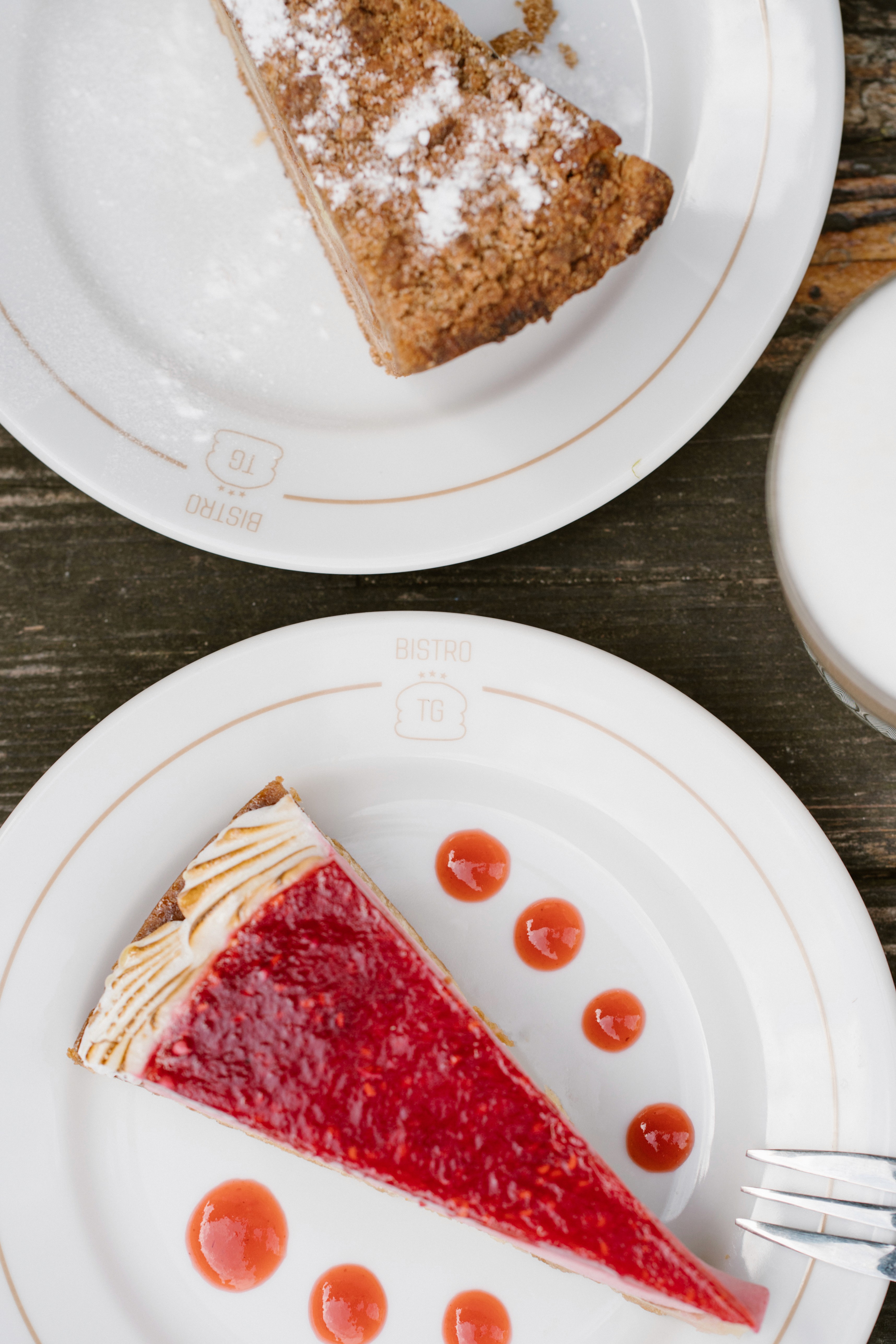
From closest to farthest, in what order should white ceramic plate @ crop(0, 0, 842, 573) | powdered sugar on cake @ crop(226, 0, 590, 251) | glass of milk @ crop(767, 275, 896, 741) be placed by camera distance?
glass of milk @ crop(767, 275, 896, 741) → powdered sugar on cake @ crop(226, 0, 590, 251) → white ceramic plate @ crop(0, 0, 842, 573)

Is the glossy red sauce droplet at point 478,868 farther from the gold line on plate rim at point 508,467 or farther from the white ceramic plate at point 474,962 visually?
the gold line on plate rim at point 508,467

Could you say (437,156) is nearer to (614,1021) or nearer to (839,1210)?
(614,1021)

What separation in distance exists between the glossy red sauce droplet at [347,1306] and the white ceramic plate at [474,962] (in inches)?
0.9

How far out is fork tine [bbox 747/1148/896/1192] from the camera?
1.66 meters

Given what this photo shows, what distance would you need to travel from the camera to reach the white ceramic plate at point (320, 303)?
1723 mm

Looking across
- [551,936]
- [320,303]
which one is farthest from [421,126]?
[551,936]

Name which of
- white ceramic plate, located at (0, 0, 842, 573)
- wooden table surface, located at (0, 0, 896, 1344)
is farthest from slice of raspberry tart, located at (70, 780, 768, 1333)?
white ceramic plate, located at (0, 0, 842, 573)

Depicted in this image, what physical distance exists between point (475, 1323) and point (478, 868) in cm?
92

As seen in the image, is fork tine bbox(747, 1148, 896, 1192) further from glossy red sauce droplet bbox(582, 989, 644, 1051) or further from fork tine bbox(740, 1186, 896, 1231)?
glossy red sauce droplet bbox(582, 989, 644, 1051)

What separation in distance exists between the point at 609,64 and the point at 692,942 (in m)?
1.87

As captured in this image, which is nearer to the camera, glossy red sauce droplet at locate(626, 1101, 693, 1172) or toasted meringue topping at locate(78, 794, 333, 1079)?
toasted meringue topping at locate(78, 794, 333, 1079)

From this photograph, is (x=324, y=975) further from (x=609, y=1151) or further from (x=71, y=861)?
(x=609, y=1151)

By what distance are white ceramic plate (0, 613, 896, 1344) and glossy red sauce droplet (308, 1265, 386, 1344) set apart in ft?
0.07

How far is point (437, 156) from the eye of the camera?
59.9 inches
